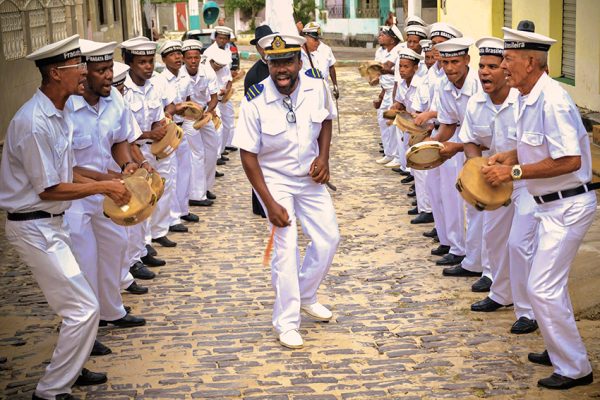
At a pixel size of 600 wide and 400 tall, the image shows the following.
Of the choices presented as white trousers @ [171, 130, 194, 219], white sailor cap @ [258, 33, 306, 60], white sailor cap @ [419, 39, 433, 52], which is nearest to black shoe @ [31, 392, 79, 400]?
white sailor cap @ [258, 33, 306, 60]

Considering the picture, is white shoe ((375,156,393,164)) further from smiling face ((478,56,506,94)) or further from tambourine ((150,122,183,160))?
smiling face ((478,56,506,94))

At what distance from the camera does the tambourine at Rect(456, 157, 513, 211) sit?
24.2 ft

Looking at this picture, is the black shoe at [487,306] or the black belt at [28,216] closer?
the black belt at [28,216]

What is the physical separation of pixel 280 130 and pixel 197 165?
233 inches

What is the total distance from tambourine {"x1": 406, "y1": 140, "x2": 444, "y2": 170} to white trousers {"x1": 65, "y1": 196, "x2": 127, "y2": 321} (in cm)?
252

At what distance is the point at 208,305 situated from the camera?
9211 mm

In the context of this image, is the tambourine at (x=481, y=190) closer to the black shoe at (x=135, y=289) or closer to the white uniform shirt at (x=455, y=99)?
the white uniform shirt at (x=455, y=99)

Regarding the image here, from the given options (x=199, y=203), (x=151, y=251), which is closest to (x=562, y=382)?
(x=151, y=251)

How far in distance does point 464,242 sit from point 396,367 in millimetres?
3416

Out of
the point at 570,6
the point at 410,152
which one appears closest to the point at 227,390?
the point at 410,152

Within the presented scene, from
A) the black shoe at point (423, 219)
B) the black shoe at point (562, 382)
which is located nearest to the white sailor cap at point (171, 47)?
the black shoe at point (423, 219)

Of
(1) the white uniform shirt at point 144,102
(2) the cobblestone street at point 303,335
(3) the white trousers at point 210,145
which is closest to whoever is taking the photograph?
(2) the cobblestone street at point 303,335

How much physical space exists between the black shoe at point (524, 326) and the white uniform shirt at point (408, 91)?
5.22 m

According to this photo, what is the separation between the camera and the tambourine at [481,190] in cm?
737
